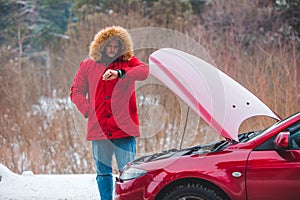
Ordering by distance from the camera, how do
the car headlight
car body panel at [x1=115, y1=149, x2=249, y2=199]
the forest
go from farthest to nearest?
the forest < the car headlight < car body panel at [x1=115, y1=149, x2=249, y2=199]

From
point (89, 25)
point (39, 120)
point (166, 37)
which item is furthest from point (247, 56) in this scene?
point (39, 120)

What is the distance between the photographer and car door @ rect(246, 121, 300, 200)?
→ 4.13m

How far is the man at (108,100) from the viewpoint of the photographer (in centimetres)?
522

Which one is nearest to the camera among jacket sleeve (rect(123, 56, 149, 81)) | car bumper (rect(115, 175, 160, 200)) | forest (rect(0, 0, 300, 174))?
car bumper (rect(115, 175, 160, 200))

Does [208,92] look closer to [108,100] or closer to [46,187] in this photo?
[108,100]

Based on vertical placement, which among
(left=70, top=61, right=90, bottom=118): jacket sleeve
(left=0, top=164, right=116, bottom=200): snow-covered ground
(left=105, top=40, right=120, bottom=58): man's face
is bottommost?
(left=0, top=164, right=116, bottom=200): snow-covered ground

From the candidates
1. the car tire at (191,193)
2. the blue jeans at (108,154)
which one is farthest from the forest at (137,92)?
the car tire at (191,193)

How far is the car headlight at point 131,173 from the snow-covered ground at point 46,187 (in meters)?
1.57

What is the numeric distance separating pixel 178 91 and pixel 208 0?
11.0 m

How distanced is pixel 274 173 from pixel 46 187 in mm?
3317

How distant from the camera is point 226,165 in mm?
4285

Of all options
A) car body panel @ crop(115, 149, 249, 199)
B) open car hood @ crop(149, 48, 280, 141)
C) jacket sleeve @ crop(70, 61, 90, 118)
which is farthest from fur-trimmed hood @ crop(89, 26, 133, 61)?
car body panel @ crop(115, 149, 249, 199)

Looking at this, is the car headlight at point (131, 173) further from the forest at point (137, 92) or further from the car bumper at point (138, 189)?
the forest at point (137, 92)

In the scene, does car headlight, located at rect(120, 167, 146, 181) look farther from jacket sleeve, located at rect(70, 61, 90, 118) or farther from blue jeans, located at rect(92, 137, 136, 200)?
jacket sleeve, located at rect(70, 61, 90, 118)
